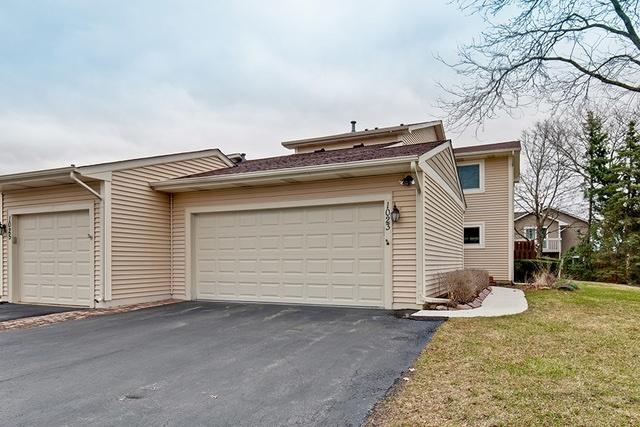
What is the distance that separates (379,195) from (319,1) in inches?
174

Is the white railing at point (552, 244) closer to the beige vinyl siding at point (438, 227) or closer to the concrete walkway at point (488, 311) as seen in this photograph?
the beige vinyl siding at point (438, 227)

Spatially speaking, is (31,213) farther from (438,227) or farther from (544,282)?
(544,282)

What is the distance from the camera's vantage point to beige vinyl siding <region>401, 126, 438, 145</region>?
15109mm

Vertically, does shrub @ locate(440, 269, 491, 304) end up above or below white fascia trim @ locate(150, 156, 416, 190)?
below

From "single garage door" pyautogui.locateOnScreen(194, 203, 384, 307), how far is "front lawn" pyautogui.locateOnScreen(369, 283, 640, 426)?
222cm

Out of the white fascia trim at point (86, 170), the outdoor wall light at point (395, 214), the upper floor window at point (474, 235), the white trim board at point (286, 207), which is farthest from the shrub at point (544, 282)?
the white fascia trim at point (86, 170)

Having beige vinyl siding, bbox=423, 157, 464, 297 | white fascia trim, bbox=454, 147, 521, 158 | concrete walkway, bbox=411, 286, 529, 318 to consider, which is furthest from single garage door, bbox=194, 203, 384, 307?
white fascia trim, bbox=454, 147, 521, 158

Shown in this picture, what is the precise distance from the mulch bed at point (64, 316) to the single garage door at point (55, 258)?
78cm

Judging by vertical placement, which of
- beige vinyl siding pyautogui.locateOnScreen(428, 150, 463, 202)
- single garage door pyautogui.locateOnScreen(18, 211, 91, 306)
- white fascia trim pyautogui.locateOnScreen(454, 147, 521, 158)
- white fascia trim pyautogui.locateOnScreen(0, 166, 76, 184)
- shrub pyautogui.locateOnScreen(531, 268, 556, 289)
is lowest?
shrub pyautogui.locateOnScreen(531, 268, 556, 289)

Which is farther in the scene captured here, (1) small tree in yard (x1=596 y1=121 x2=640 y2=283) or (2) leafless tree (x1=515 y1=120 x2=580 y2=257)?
(2) leafless tree (x1=515 y1=120 x2=580 y2=257)

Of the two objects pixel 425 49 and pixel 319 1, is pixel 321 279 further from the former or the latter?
pixel 319 1

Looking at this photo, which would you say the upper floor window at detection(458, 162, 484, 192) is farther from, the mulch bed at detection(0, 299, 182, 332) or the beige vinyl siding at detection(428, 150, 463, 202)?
the mulch bed at detection(0, 299, 182, 332)

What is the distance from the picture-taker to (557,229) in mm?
30000

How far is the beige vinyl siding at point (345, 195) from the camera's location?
7.98 metres
